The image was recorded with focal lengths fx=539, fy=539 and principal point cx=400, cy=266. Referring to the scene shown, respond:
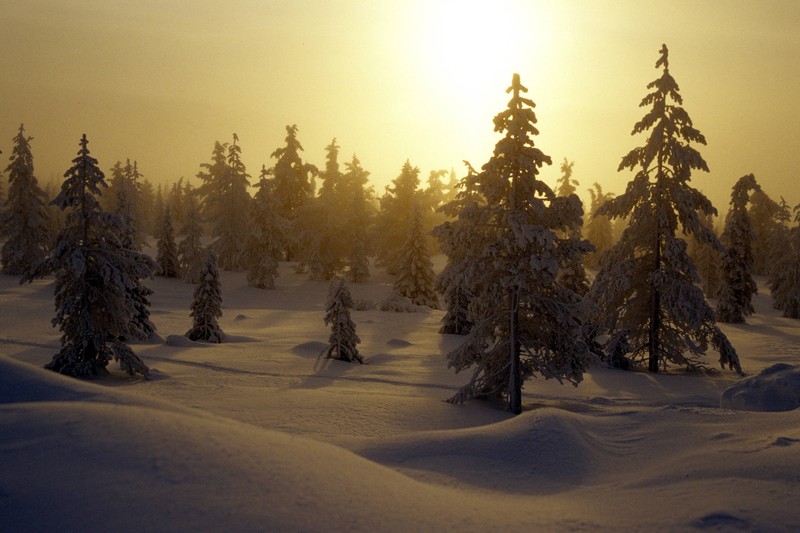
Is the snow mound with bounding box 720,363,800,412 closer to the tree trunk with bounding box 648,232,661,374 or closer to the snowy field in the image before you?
the snowy field

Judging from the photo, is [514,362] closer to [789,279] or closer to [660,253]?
[660,253]

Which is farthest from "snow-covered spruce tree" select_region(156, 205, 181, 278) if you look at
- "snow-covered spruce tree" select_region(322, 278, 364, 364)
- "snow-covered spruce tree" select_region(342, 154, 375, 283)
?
"snow-covered spruce tree" select_region(322, 278, 364, 364)

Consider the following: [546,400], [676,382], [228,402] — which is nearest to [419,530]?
[228,402]

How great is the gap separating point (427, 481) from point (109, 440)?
3.83 metres

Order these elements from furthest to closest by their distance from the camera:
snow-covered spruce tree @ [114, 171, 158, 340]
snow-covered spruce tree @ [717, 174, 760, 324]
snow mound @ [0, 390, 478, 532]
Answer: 1. snow-covered spruce tree @ [717, 174, 760, 324]
2. snow-covered spruce tree @ [114, 171, 158, 340]
3. snow mound @ [0, 390, 478, 532]

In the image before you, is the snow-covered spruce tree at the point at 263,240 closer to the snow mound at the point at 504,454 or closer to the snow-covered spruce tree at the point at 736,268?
the snow-covered spruce tree at the point at 736,268

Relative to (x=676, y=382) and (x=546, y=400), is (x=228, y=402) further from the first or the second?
(x=676, y=382)

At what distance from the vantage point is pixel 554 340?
14.1m

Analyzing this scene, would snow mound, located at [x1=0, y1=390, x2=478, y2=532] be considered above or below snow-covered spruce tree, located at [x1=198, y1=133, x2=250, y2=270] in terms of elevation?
below

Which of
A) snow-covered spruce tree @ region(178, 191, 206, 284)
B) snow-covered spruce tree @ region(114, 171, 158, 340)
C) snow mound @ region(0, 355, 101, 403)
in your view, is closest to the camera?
snow mound @ region(0, 355, 101, 403)

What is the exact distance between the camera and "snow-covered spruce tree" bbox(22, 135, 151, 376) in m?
14.2

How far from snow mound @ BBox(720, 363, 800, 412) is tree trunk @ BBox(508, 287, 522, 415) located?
5235 millimetres

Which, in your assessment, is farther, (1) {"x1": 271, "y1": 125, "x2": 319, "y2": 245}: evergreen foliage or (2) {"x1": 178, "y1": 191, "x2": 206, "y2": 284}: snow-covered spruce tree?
(1) {"x1": 271, "y1": 125, "x2": 319, "y2": 245}: evergreen foliage

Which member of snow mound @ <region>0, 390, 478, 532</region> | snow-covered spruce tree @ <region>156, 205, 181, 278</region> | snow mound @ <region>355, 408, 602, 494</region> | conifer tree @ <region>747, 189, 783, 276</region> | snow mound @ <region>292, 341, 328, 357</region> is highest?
conifer tree @ <region>747, 189, 783, 276</region>
